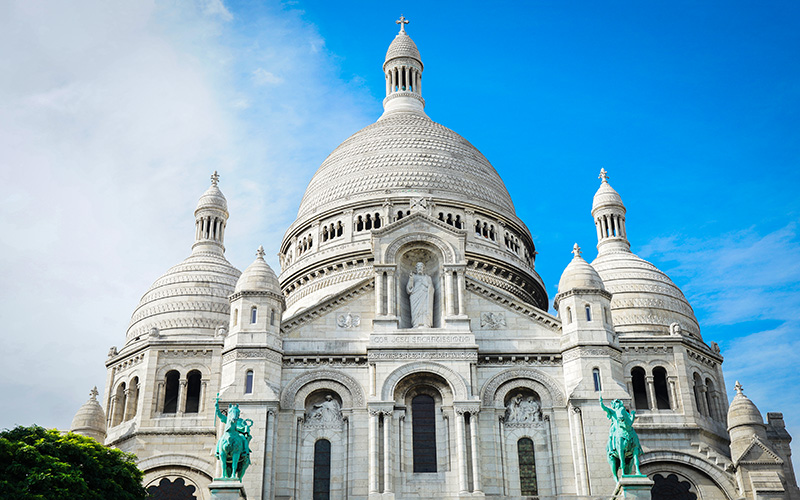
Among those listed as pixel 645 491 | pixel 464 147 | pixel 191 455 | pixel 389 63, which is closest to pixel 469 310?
pixel 645 491

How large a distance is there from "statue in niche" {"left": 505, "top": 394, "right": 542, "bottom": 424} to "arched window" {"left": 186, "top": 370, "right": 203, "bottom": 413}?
15620mm

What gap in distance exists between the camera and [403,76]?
70.9m

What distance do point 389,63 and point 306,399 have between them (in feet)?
126

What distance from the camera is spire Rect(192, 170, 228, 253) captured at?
57781 millimetres

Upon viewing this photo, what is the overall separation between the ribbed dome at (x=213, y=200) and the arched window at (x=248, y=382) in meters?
22.9

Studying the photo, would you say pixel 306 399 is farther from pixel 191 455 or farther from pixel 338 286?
pixel 338 286

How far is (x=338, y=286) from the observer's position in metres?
51.7

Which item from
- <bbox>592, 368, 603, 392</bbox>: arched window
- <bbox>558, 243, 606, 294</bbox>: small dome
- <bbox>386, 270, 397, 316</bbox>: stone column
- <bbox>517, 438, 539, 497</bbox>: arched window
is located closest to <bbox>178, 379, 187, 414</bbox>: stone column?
<bbox>386, 270, 397, 316</bbox>: stone column

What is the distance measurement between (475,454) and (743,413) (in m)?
15.2

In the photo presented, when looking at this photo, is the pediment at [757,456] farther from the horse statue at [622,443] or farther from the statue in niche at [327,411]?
the statue in niche at [327,411]

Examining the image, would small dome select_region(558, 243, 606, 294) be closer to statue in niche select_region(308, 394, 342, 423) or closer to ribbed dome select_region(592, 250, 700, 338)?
ribbed dome select_region(592, 250, 700, 338)

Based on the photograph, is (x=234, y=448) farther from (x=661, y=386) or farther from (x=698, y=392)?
(x=698, y=392)

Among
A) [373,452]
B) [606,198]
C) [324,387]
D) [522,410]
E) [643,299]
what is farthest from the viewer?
[606,198]

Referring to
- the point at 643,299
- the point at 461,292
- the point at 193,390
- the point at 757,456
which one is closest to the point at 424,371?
the point at 461,292
